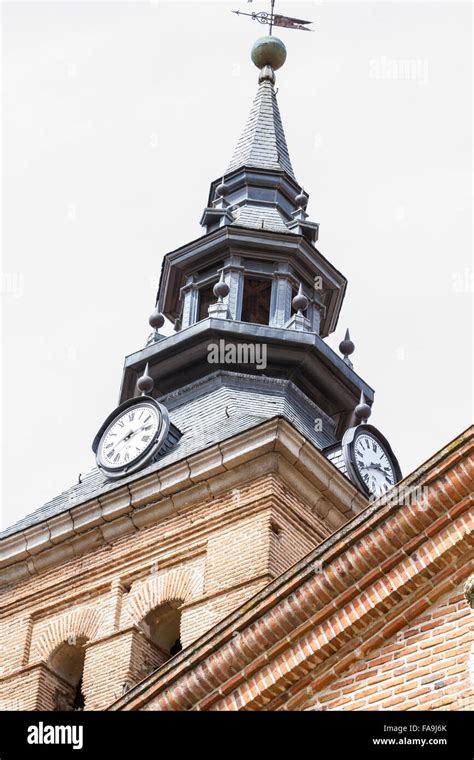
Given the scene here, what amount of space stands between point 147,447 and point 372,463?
3.68 metres

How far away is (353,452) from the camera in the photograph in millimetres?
29391

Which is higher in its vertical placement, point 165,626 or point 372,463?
point 372,463

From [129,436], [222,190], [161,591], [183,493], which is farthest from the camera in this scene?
[222,190]

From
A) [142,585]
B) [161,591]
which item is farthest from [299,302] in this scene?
[161,591]

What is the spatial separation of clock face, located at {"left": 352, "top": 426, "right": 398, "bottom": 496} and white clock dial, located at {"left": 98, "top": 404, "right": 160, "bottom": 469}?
3263 millimetres

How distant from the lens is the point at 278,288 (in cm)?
3419

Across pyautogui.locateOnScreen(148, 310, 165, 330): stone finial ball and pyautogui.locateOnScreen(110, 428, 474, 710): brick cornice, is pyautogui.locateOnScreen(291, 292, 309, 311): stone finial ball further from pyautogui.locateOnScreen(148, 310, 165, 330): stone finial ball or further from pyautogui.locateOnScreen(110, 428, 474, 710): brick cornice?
pyautogui.locateOnScreen(110, 428, 474, 710): brick cornice

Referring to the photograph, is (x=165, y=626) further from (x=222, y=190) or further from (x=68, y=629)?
(x=222, y=190)

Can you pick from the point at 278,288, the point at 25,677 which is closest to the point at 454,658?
the point at 25,677

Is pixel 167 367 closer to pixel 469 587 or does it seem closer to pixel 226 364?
pixel 226 364

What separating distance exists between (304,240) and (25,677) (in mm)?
11194

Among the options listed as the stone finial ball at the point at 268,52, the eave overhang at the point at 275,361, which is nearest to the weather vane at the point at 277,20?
the stone finial ball at the point at 268,52

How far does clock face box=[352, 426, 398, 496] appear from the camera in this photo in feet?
95.6

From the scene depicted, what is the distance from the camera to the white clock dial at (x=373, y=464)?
29.2 m
